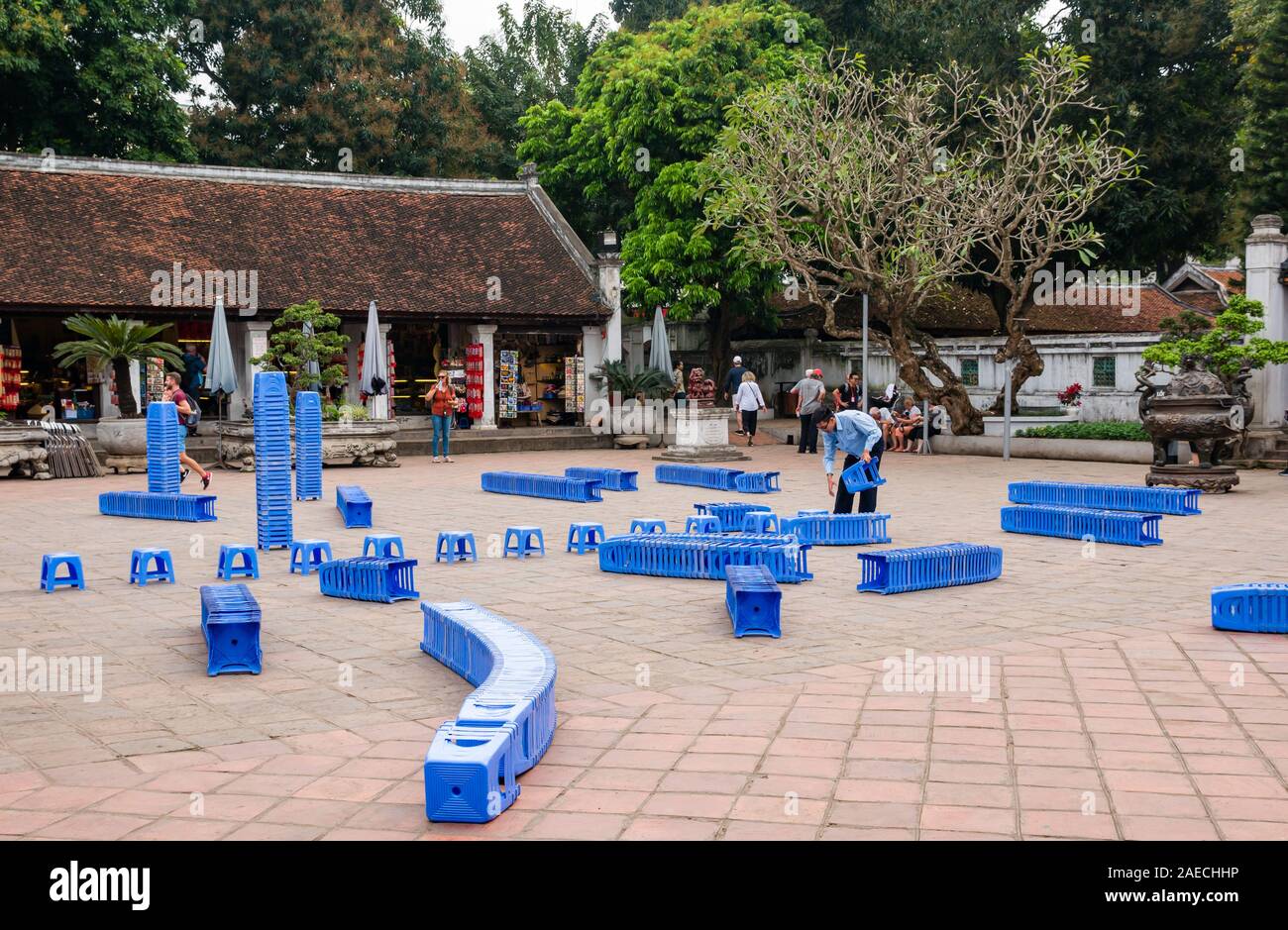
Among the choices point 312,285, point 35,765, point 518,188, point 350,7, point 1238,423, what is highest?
point 350,7

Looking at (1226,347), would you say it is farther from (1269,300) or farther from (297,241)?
(297,241)

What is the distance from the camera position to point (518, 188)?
33.8 metres

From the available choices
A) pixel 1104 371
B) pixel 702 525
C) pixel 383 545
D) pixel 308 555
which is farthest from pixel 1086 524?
pixel 1104 371

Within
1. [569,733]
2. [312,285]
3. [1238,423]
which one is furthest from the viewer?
[312,285]

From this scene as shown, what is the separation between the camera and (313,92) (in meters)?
36.4

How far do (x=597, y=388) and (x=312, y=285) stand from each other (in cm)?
743

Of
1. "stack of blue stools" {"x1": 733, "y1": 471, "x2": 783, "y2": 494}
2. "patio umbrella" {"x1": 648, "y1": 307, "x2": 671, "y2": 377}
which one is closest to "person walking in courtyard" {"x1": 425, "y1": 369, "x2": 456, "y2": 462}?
"patio umbrella" {"x1": 648, "y1": 307, "x2": 671, "y2": 377}

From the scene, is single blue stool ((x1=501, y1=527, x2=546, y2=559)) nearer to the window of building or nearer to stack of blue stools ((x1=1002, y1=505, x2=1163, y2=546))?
stack of blue stools ((x1=1002, y1=505, x2=1163, y2=546))

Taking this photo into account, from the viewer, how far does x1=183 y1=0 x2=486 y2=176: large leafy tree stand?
36.4 m

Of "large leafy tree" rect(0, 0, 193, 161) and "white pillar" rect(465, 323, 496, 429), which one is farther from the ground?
"large leafy tree" rect(0, 0, 193, 161)

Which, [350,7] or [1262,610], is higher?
[350,7]

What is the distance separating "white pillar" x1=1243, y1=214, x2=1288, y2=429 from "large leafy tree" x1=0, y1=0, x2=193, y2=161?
25.6 metres
